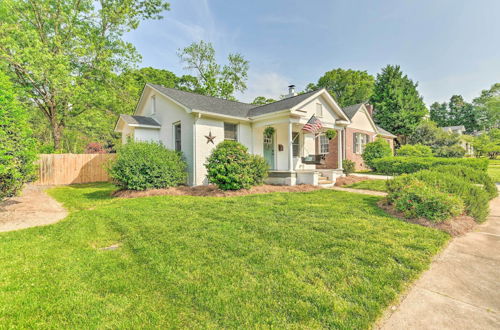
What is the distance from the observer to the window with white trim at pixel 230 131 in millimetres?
11211

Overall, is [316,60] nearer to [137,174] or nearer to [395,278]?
[137,174]

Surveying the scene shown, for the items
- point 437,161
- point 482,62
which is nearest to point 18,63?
point 437,161

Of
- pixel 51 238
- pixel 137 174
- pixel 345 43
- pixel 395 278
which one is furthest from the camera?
pixel 345 43

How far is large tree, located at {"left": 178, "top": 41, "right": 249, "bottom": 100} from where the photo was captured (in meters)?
26.3

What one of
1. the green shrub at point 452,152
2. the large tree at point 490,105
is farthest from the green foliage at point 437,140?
the large tree at point 490,105

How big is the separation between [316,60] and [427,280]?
1880 cm

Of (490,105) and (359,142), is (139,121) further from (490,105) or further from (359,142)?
(490,105)

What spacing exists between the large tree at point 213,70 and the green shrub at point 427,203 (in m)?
25.7

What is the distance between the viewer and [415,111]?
24.9 m

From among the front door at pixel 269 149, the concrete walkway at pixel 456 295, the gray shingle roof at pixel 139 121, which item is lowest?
the concrete walkway at pixel 456 295

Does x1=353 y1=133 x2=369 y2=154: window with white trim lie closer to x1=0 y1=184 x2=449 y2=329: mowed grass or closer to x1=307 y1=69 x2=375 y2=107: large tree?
x1=0 y1=184 x2=449 y2=329: mowed grass

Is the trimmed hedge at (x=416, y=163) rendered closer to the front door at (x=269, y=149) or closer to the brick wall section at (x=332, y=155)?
the brick wall section at (x=332, y=155)

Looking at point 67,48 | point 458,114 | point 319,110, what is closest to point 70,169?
point 67,48

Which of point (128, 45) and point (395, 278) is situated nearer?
point (395, 278)
